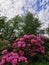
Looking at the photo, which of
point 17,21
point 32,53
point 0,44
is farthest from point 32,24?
point 32,53

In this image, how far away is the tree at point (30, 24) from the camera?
781 inches

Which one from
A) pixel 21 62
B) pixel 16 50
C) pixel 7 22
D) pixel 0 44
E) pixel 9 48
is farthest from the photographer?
pixel 7 22

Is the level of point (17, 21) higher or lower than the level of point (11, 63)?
higher

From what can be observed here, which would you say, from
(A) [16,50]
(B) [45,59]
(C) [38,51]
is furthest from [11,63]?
(B) [45,59]

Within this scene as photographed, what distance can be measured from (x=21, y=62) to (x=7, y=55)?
574 mm

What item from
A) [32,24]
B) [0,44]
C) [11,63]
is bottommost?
[11,63]

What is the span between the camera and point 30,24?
21.4m

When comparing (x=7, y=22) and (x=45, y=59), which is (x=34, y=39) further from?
(x=7, y=22)

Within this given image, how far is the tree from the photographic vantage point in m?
19.8

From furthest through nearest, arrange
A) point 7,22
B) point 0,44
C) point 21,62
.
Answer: point 7,22 < point 0,44 < point 21,62

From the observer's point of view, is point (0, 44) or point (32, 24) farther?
point (32, 24)

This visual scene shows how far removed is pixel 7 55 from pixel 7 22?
12445mm

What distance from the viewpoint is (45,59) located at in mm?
9859

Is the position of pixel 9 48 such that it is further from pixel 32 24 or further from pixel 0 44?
pixel 32 24
